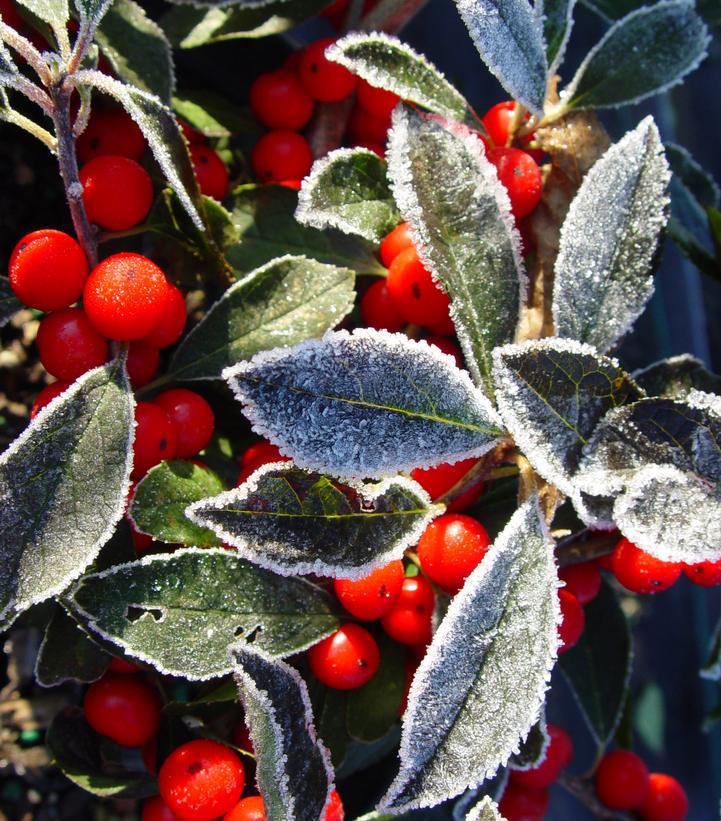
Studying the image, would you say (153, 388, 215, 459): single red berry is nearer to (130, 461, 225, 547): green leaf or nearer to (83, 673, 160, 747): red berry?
(130, 461, 225, 547): green leaf

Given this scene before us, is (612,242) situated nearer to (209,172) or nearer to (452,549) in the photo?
(452,549)

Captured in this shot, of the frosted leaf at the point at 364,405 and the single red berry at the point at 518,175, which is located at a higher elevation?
the single red berry at the point at 518,175

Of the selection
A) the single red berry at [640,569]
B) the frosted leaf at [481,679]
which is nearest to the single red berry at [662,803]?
the single red berry at [640,569]

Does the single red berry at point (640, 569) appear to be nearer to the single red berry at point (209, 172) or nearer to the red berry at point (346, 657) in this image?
the red berry at point (346, 657)

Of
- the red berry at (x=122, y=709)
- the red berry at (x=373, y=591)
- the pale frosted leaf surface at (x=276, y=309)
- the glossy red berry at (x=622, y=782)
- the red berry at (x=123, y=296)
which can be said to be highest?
the red berry at (x=123, y=296)

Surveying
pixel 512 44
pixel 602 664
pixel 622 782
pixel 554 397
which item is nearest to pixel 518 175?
pixel 512 44

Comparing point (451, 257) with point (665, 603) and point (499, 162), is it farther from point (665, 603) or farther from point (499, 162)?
point (665, 603)

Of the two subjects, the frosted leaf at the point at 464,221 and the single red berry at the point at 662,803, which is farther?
the single red berry at the point at 662,803
